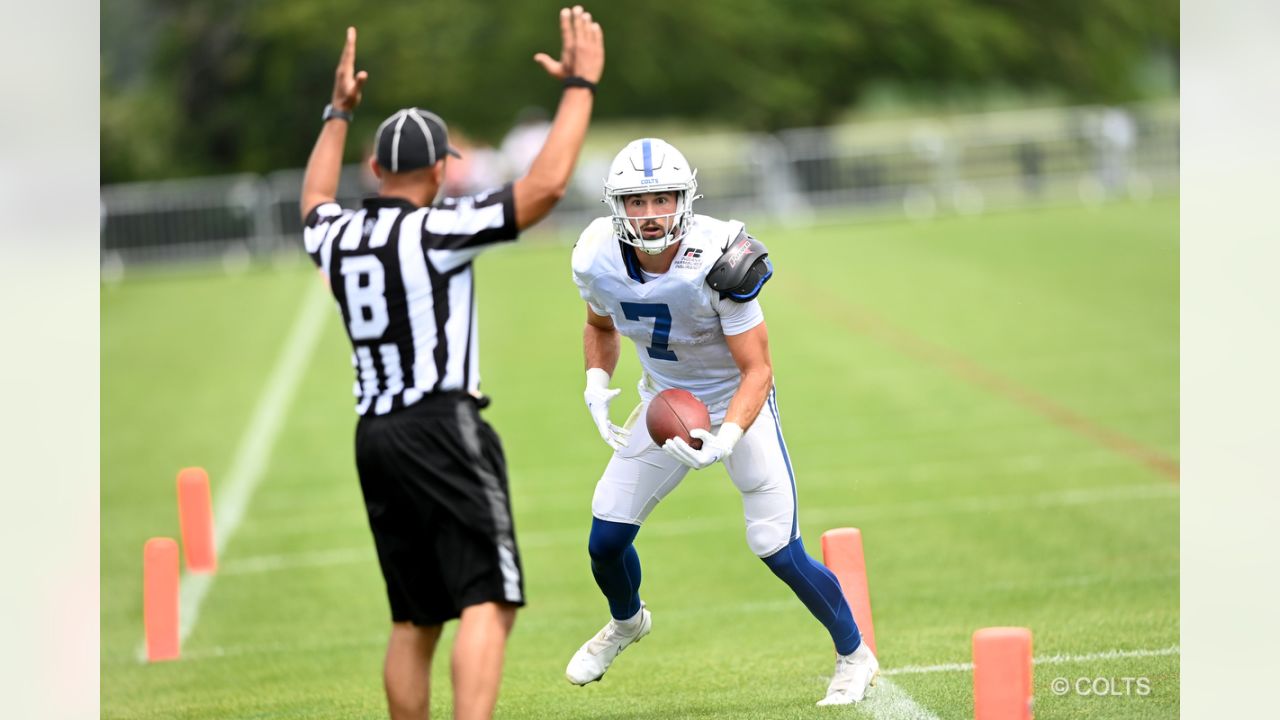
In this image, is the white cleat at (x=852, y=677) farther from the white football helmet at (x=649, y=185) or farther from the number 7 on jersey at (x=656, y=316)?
the white football helmet at (x=649, y=185)

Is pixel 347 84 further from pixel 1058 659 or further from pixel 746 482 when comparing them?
pixel 1058 659

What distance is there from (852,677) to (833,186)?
69.1 ft

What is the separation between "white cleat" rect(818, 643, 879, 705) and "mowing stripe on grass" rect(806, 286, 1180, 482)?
220 inches

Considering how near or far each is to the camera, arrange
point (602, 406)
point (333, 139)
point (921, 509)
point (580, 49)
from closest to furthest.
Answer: point (580, 49) < point (333, 139) < point (602, 406) < point (921, 509)

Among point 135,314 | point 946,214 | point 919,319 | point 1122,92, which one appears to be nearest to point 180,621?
point 919,319

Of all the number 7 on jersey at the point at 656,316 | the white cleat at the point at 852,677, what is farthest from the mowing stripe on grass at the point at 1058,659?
the number 7 on jersey at the point at 656,316

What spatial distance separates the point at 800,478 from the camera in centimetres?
1206

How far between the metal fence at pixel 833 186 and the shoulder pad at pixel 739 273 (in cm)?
2044

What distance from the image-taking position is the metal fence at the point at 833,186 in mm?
26125

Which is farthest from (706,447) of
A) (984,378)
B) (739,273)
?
(984,378)

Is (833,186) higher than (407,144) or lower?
lower

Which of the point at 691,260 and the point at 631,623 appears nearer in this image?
the point at 691,260

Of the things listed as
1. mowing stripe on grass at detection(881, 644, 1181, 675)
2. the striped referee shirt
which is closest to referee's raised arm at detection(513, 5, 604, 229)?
the striped referee shirt

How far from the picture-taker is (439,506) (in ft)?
16.8
